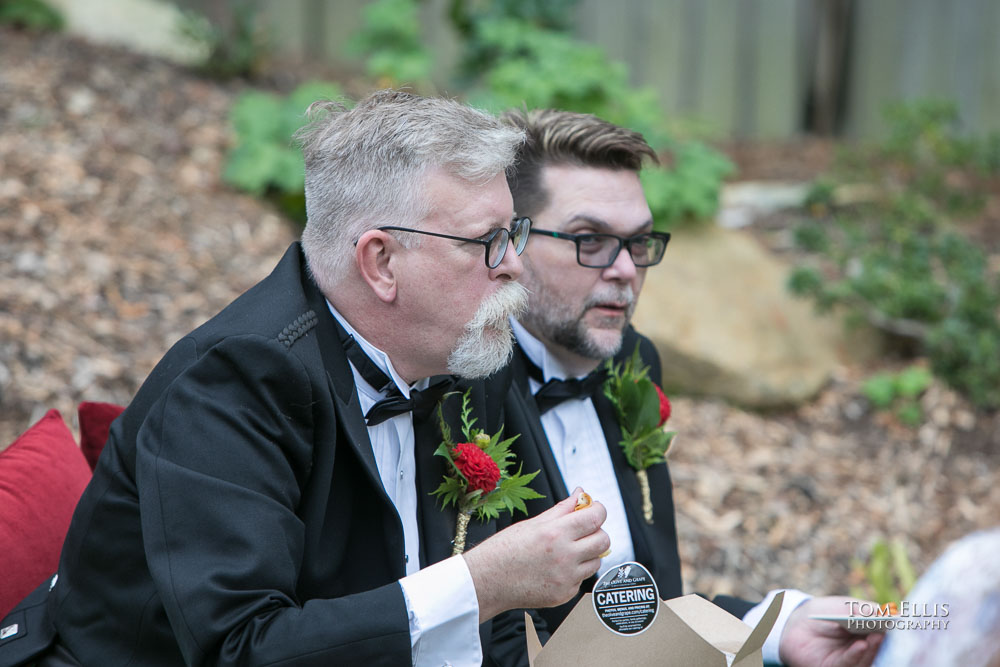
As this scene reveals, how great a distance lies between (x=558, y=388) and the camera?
250cm

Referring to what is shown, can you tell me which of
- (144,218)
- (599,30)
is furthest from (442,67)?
(144,218)

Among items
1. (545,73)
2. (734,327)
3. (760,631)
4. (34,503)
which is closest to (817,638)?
(760,631)

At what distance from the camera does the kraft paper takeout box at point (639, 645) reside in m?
1.65

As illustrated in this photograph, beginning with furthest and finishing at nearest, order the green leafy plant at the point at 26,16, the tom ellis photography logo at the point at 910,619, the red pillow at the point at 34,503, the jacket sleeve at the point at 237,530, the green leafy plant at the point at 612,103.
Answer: the green leafy plant at the point at 26,16 < the green leafy plant at the point at 612,103 < the red pillow at the point at 34,503 < the jacket sleeve at the point at 237,530 < the tom ellis photography logo at the point at 910,619

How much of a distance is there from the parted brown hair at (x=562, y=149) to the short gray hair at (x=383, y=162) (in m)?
0.65

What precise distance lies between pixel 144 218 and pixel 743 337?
126 inches

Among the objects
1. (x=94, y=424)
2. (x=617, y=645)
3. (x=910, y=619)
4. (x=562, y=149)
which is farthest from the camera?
(x=562, y=149)

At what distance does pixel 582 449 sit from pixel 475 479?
0.67 metres

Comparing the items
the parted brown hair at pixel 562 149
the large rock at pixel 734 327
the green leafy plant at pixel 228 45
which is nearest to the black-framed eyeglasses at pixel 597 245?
the parted brown hair at pixel 562 149

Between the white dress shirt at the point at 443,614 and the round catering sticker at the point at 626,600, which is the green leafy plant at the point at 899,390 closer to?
the round catering sticker at the point at 626,600

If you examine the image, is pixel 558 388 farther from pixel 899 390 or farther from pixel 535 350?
pixel 899 390

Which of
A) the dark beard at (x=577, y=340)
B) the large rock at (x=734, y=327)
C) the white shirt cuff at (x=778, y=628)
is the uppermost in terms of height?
the dark beard at (x=577, y=340)

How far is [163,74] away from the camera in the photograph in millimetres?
6125

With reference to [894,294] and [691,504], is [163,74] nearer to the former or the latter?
[691,504]
